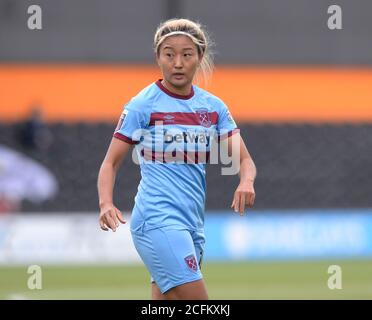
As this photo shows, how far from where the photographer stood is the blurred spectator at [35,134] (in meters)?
19.5

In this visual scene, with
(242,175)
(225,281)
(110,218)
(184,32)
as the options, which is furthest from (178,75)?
(225,281)

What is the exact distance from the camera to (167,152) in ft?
21.5

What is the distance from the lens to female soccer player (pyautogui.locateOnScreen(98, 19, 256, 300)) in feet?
21.2

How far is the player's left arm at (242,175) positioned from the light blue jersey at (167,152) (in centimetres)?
19

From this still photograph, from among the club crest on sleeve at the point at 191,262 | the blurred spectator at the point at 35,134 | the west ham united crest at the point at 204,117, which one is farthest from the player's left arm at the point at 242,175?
the blurred spectator at the point at 35,134

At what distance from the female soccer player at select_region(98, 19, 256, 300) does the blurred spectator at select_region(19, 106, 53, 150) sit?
42.9 feet

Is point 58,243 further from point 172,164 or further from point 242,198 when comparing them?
point 242,198

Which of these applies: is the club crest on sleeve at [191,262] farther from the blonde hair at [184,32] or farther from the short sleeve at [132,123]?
the blonde hair at [184,32]

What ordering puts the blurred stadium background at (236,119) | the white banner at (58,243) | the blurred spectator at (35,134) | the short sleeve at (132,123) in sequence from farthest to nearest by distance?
the blurred spectator at (35,134), the blurred stadium background at (236,119), the white banner at (58,243), the short sleeve at (132,123)

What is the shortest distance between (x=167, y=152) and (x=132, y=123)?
0.27m

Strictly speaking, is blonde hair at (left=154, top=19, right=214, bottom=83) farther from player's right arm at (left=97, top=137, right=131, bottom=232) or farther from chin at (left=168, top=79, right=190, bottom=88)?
player's right arm at (left=97, top=137, right=131, bottom=232)

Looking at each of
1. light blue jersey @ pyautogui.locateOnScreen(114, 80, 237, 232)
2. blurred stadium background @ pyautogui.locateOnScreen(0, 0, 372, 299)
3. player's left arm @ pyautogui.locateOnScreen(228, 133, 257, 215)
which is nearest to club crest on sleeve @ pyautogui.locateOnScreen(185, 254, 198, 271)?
light blue jersey @ pyautogui.locateOnScreen(114, 80, 237, 232)

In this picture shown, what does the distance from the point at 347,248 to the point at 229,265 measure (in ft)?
8.38
